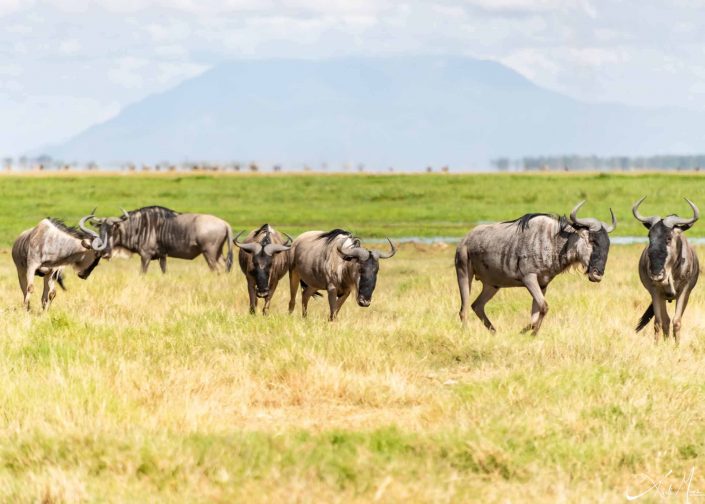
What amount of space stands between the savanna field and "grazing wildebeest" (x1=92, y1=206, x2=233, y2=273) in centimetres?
735

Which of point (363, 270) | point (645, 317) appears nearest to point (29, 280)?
point (363, 270)

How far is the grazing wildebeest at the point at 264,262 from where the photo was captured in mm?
14281

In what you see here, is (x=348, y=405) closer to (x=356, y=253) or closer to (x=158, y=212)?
(x=356, y=253)

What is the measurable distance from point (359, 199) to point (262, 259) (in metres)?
35.1

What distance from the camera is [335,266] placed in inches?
543

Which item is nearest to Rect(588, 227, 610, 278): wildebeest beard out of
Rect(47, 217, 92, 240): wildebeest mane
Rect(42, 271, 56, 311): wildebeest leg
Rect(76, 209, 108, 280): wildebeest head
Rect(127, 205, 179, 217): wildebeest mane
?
Rect(76, 209, 108, 280): wildebeest head

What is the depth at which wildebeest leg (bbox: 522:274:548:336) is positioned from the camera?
1223 centimetres

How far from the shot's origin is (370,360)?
9930mm

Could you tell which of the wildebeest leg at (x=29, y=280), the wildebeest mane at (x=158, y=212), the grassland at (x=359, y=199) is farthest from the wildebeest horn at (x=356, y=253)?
the grassland at (x=359, y=199)

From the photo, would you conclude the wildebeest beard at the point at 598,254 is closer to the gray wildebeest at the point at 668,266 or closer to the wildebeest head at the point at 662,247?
the gray wildebeest at the point at 668,266

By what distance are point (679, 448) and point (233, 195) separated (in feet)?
148

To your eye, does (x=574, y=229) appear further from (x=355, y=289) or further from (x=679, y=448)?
(x=679, y=448)

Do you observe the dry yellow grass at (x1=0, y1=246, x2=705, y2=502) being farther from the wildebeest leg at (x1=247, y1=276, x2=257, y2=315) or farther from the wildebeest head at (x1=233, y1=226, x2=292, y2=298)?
the wildebeest leg at (x1=247, y1=276, x2=257, y2=315)

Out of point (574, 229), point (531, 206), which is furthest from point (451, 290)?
point (531, 206)
